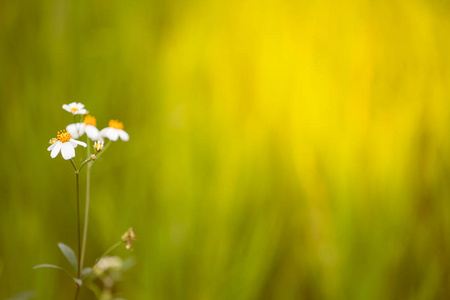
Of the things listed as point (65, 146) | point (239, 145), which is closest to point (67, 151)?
point (65, 146)

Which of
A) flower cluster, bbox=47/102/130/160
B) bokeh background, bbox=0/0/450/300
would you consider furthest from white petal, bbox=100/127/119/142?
bokeh background, bbox=0/0/450/300

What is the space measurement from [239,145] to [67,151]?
691 mm

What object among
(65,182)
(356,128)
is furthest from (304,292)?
(65,182)

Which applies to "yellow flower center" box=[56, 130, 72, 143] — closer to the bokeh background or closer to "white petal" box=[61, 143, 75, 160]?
"white petal" box=[61, 143, 75, 160]

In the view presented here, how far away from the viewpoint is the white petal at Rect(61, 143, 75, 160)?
1.24 ft

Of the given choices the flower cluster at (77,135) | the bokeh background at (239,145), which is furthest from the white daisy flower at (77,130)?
the bokeh background at (239,145)

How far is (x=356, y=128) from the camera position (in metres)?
1.04

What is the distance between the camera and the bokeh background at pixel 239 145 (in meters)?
0.89

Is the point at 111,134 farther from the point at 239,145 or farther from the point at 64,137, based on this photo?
the point at 239,145

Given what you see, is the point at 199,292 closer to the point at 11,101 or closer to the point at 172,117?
the point at 172,117

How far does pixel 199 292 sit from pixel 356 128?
0.64 metres

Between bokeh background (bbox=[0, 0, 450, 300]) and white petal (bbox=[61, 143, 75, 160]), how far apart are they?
0.52 meters

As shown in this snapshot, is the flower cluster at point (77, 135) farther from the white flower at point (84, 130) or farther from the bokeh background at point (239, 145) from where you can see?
the bokeh background at point (239, 145)

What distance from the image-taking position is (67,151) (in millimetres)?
389
